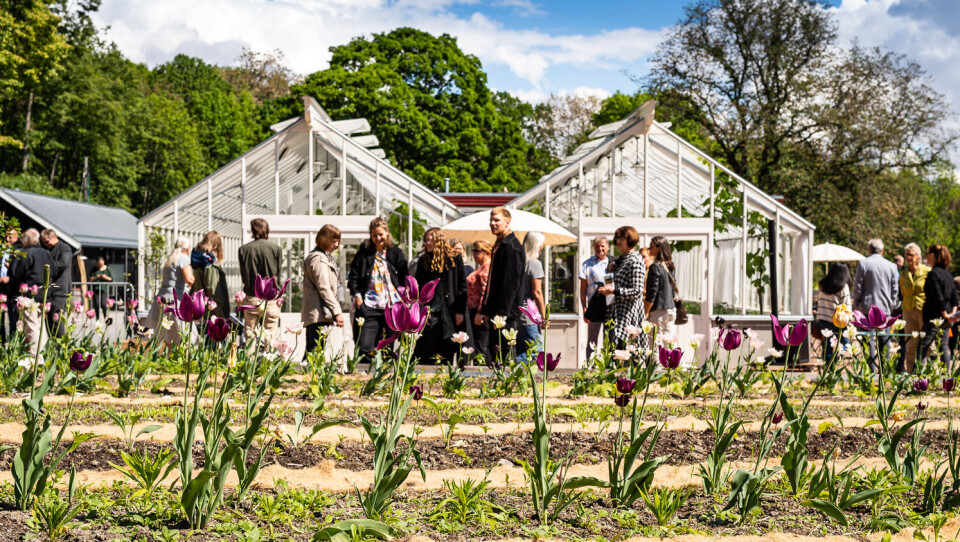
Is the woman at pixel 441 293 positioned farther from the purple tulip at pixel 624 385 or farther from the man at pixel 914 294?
the man at pixel 914 294

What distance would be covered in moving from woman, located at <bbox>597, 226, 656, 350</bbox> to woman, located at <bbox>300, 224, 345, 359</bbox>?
2.23m

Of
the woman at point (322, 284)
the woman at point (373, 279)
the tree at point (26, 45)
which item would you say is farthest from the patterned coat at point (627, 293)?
the tree at point (26, 45)

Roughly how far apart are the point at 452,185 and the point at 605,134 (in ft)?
64.8

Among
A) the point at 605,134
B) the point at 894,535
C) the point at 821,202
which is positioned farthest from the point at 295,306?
the point at 821,202

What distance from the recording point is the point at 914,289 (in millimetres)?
9844

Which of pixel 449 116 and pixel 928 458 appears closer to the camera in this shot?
pixel 928 458

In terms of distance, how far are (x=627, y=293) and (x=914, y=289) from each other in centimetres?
439

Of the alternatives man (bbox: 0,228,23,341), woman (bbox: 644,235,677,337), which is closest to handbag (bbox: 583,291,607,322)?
woman (bbox: 644,235,677,337)

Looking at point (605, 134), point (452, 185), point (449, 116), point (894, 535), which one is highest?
point (449, 116)

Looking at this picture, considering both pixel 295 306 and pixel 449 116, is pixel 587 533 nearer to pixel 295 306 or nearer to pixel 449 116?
pixel 295 306

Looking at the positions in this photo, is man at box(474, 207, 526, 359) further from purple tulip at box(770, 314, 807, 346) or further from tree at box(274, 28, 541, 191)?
tree at box(274, 28, 541, 191)

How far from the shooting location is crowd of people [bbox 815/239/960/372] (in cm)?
912

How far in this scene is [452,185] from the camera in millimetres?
32438

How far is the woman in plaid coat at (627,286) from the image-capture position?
23.6ft
